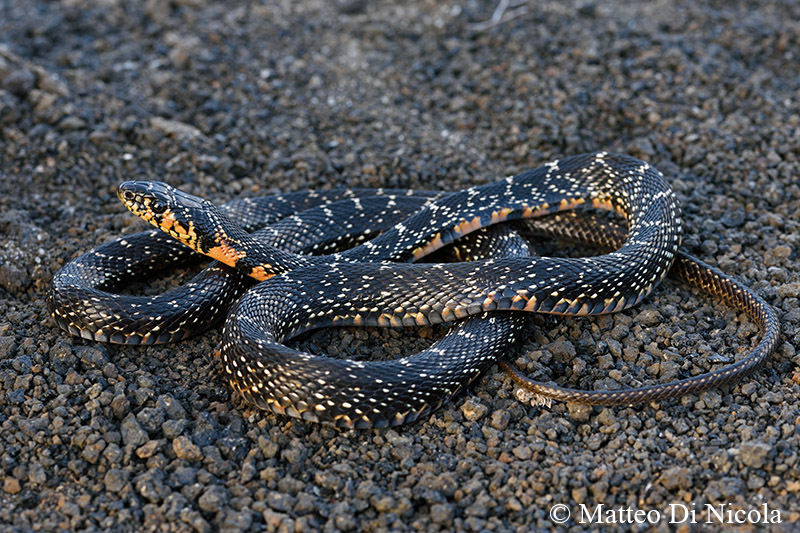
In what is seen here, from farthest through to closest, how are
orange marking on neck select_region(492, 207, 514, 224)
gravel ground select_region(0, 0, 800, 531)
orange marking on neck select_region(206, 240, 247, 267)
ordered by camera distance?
orange marking on neck select_region(492, 207, 514, 224), orange marking on neck select_region(206, 240, 247, 267), gravel ground select_region(0, 0, 800, 531)

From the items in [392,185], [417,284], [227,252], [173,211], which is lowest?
[392,185]

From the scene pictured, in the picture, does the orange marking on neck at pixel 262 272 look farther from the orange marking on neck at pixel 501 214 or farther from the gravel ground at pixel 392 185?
the orange marking on neck at pixel 501 214

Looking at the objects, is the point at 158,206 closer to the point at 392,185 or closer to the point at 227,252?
the point at 227,252

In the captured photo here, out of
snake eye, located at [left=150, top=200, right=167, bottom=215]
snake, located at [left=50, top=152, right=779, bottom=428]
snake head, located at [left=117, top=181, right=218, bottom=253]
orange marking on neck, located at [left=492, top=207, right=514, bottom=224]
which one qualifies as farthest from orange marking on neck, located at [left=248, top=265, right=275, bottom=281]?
orange marking on neck, located at [left=492, top=207, right=514, bottom=224]

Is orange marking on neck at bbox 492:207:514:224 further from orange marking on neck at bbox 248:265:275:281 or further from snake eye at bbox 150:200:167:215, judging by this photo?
snake eye at bbox 150:200:167:215

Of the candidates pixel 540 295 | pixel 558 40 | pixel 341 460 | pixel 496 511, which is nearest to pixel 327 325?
pixel 341 460

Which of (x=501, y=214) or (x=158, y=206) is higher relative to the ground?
(x=158, y=206)

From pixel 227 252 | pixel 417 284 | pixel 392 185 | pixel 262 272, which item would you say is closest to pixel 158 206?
pixel 227 252

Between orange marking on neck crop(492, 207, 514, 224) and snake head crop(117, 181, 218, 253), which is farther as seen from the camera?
orange marking on neck crop(492, 207, 514, 224)

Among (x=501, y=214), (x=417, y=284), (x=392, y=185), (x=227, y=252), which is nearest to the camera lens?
(x=417, y=284)
